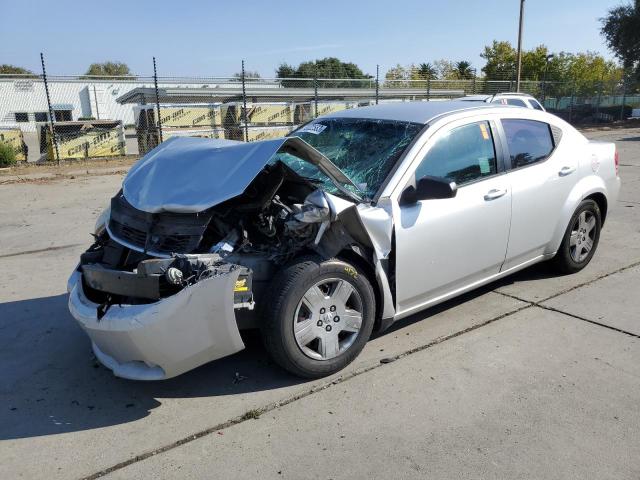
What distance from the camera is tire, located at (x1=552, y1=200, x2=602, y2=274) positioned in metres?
4.92

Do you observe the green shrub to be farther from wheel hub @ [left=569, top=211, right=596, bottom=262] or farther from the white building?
the white building

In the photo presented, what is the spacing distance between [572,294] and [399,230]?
2.18 m

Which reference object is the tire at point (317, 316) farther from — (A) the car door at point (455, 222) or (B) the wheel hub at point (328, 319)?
(A) the car door at point (455, 222)

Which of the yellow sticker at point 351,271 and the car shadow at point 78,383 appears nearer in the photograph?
the car shadow at point 78,383

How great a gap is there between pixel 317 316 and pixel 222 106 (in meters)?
16.9

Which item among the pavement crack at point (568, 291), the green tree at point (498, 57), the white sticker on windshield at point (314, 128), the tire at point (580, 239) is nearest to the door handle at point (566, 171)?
the tire at point (580, 239)

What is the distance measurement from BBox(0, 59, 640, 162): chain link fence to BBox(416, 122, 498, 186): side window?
1268 centimetres

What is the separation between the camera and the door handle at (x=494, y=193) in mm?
3989

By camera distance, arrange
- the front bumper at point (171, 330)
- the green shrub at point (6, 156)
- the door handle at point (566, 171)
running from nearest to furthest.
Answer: the front bumper at point (171, 330)
the door handle at point (566, 171)
the green shrub at point (6, 156)

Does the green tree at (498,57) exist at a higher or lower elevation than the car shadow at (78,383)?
higher

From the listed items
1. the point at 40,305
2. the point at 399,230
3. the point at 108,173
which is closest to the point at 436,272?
the point at 399,230

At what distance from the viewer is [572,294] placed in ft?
15.4

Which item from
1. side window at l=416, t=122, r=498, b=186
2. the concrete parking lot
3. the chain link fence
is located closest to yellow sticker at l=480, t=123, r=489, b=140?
side window at l=416, t=122, r=498, b=186

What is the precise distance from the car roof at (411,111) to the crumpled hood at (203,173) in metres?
0.90
